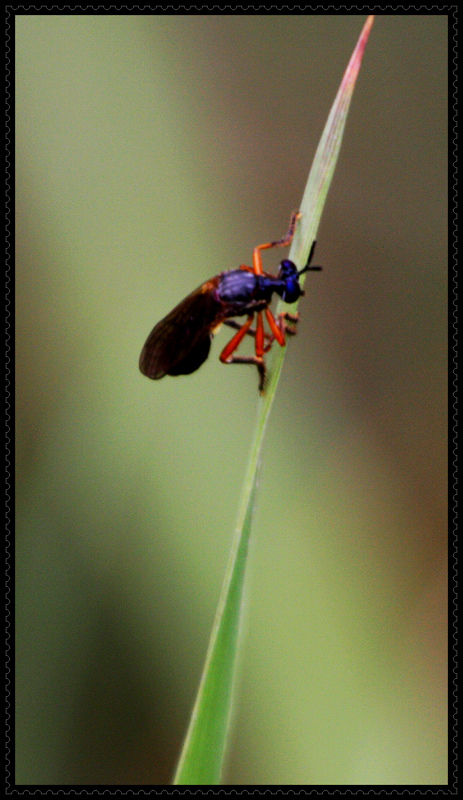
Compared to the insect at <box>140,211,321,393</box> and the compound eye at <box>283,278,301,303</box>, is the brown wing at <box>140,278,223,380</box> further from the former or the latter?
the compound eye at <box>283,278,301,303</box>

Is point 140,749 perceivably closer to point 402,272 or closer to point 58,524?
point 58,524

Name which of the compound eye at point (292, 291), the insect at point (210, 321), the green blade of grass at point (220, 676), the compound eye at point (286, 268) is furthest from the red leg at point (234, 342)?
the green blade of grass at point (220, 676)

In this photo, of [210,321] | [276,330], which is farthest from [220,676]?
[210,321]

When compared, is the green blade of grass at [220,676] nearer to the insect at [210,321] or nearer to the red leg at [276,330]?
the red leg at [276,330]

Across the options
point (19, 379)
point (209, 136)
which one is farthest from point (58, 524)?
point (209, 136)

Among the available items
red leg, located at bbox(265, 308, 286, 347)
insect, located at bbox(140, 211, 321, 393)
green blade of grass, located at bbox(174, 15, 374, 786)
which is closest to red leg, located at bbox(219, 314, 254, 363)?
insect, located at bbox(140, 211, 321, 393)

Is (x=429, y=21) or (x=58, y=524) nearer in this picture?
(x=58, y=524)
